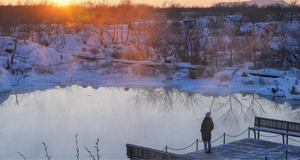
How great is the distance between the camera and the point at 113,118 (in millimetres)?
17500

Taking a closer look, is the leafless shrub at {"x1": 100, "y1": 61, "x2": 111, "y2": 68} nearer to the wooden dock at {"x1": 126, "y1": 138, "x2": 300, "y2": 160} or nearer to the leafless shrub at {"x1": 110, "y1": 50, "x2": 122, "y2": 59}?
the leafless shrub at {"x1": 110, "y1": 50, "x2": 122, "y2": 59}

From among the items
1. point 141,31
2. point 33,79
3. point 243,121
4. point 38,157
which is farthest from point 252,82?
point 141,31

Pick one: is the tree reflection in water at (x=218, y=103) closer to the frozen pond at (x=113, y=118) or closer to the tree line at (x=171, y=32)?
the frozen pond at (x=113, y=118)

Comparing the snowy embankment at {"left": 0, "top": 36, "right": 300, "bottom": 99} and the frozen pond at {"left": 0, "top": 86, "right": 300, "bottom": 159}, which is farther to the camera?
the snowy embankment at {"left": 0, "top": 36, "right": 300, "bottom": 99}

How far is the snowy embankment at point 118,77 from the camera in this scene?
26.6 metres

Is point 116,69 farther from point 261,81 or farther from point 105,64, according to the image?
point 261,81

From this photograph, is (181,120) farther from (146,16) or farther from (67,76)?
(146,16)

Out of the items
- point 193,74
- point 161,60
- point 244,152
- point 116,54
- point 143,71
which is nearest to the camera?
point 244,152

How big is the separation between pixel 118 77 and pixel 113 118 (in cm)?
1401

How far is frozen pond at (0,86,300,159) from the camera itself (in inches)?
534

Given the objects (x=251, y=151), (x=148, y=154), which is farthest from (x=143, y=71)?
(x=148, y=154)

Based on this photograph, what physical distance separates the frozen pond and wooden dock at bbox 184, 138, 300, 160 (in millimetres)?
1248

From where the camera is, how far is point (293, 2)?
72500 mm

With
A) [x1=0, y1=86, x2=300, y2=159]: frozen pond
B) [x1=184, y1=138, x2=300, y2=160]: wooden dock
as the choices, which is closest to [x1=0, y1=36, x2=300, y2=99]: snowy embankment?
[x1=0, y1=86, x2=300, y2=159]: frozen pond
